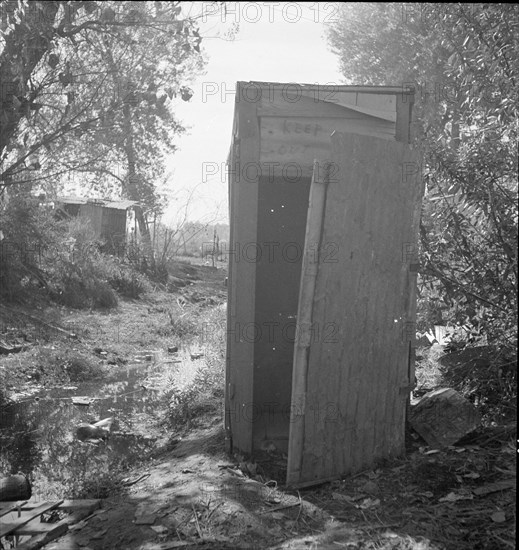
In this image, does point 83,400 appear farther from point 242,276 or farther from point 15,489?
point 242,276

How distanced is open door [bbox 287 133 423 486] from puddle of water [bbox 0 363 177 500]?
6.25ft

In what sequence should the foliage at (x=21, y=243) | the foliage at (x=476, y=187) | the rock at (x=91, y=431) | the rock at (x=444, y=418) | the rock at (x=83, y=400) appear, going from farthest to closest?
the foliage at (x=21, y=243)
the rock at (x=83, y=400)
the rock at (x=91, y=431)
the rock at (x=444, y=418)
the foliage at (x=476, y=187)

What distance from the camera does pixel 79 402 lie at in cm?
896

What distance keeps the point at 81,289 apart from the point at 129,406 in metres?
7.85

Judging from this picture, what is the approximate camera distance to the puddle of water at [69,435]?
6375mm

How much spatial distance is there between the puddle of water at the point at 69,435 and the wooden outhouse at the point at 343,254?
198 cm

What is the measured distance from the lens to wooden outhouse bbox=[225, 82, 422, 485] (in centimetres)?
534

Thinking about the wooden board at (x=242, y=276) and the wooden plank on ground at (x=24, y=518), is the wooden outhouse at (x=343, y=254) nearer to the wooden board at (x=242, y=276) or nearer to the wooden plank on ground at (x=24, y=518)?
the wooden board at (x=242, y=276)

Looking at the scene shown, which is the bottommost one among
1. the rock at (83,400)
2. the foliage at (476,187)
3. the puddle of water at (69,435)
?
the puddle of water at (69,435)

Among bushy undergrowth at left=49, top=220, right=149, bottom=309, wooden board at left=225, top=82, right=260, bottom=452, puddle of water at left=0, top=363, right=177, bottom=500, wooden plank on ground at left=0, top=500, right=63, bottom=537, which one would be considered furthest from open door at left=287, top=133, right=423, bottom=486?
bushy undergrowth at left=49, top=220, right=149, bottom=309

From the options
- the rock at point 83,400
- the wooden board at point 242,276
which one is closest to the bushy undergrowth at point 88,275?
the rock at point 83,400

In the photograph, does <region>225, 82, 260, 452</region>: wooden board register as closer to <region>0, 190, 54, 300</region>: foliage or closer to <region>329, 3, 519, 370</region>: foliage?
<region>329, 3, 519, 370</region>: foliage

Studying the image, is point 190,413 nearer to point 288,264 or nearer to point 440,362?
point 288,264

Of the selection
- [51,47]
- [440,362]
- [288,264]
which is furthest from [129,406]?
[51,47]
